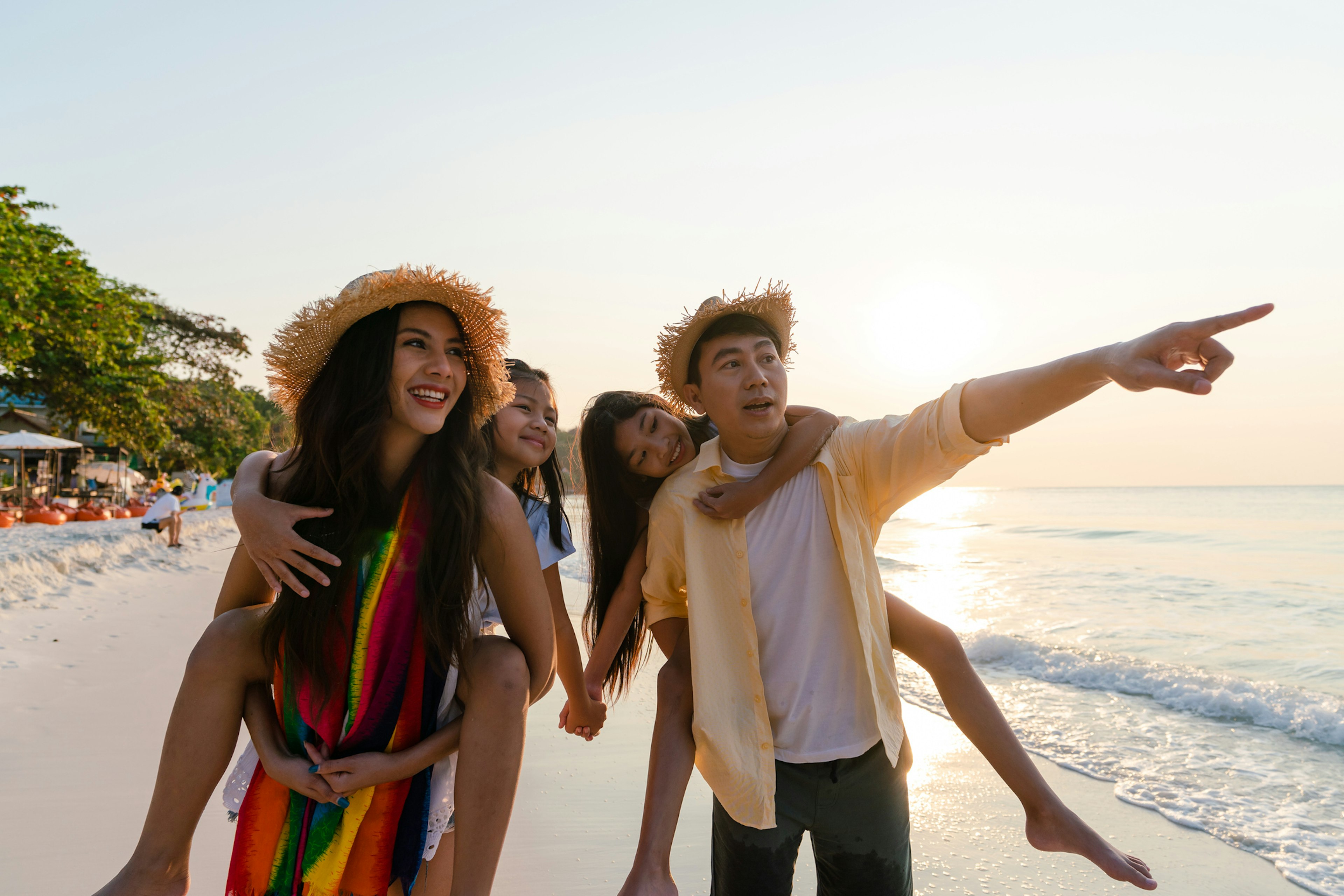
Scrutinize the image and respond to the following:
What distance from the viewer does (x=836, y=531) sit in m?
2.40

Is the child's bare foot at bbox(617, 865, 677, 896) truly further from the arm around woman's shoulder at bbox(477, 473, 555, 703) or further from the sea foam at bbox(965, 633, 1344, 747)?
the sea foam at bbox(965, 633, 1344, 747)

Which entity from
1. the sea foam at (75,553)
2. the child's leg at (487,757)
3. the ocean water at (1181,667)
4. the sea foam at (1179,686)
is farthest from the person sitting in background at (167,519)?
the child's leg at (487,757)

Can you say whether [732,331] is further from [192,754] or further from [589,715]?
[192,754]

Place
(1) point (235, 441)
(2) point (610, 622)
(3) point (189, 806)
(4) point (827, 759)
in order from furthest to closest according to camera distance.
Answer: (1) point (235, 441)
(2) point (610, 622)
(4) point (827, 759)
(3) point (189, 806)

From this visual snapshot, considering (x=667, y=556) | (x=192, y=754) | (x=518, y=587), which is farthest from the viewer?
(x=667, y=556)

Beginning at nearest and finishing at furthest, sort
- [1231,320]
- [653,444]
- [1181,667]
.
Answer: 1. [1231,320]
2. [653,444]
3. [1181,667]

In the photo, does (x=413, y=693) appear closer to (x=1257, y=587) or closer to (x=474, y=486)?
(x=474, y=486)

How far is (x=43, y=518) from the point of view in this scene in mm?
17234

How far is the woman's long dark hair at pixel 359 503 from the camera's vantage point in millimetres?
2186

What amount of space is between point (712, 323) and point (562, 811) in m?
2.73

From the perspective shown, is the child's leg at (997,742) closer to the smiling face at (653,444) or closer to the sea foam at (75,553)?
the smiling face at (653,444)

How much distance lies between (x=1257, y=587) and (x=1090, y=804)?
11.8 meters

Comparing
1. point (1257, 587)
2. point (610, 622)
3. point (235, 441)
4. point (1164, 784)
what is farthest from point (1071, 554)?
point (235, 441)

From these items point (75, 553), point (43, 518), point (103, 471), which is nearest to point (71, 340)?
point (43, 518)
